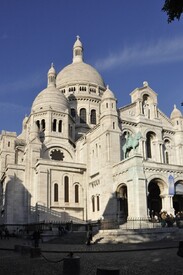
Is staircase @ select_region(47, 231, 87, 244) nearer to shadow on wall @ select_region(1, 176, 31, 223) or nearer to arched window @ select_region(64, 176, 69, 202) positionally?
arched window @ select_region(64, 176, 69, 202)

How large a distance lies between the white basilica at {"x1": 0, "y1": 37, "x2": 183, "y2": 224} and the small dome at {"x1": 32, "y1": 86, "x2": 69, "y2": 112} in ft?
0.55

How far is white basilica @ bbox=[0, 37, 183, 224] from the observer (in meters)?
38.0

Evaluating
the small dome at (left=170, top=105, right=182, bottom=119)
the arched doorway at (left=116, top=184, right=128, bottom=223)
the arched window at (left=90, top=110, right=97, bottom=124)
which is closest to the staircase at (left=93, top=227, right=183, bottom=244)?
the arched doorway at (left=116, top=184, right=128, bottom=223)

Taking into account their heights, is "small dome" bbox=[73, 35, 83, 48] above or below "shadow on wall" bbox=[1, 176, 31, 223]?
above

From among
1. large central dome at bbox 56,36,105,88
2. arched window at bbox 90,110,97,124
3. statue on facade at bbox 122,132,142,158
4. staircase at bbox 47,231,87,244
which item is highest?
large central dome at bbox 56,36,105,88

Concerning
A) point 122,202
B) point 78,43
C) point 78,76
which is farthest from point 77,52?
point 122,202

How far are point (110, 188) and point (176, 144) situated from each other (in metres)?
14.5

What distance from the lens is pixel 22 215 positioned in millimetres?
45219

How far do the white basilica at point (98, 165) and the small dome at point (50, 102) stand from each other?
0.17 m

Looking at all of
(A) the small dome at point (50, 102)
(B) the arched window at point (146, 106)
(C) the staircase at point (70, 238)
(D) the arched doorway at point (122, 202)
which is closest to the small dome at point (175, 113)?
(B) the arched window at point (146, 106)

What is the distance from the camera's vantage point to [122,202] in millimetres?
40625

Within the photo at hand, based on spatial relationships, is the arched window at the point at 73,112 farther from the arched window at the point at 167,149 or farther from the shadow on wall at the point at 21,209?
the arched window at the point at 167,149

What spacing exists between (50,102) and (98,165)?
50.9ft

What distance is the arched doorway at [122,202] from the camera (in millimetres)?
39444
